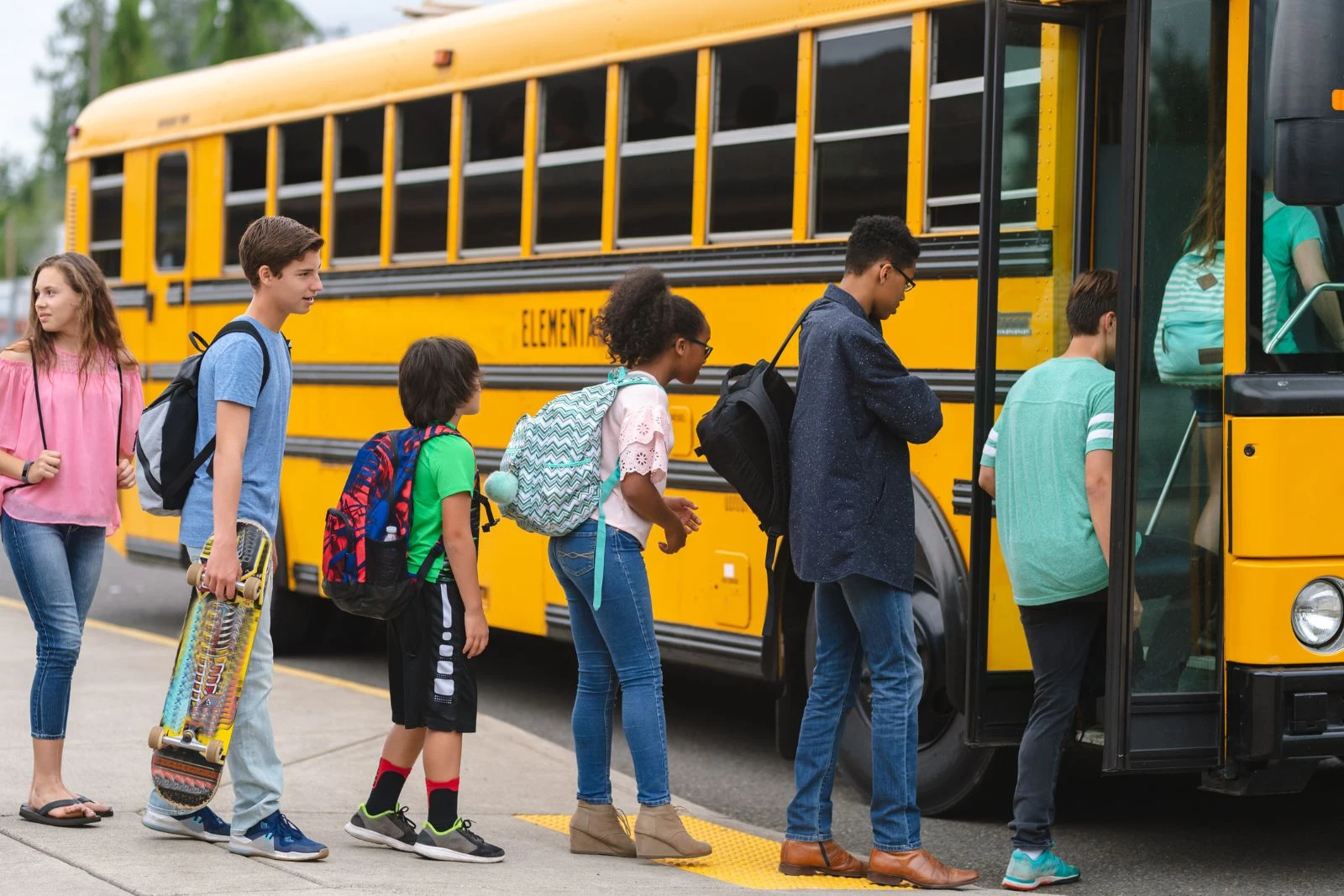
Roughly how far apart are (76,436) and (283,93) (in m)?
4.48

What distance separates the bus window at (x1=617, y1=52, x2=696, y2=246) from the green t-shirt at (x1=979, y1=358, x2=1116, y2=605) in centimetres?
219

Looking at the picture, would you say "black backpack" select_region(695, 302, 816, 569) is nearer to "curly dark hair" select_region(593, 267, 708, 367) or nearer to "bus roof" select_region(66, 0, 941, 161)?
"curly dark hair" select_region(593, 267, 708, 367)

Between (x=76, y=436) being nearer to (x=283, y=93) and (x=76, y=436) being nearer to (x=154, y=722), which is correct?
(x=154, y=722)

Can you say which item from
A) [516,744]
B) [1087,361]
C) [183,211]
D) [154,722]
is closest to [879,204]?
[1087,361]

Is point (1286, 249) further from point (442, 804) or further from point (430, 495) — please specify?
point (442, 804)

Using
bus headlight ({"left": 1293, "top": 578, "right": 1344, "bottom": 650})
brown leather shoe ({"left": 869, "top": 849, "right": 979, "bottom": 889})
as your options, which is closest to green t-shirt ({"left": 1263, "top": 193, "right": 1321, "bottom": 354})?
bus headlight ({"left": 1293, "top": 578, "right": 1344, "bottom": 650})

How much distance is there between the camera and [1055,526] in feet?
17.0

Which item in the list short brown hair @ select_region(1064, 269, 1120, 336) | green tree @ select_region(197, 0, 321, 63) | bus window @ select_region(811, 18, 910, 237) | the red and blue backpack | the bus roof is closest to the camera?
the red and blue backpack

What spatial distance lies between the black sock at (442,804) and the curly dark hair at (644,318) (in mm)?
1267

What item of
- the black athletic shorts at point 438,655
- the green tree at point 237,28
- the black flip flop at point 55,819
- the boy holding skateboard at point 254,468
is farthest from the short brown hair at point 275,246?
the green tree at point 237,28

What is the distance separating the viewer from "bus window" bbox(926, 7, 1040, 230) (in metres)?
5.66

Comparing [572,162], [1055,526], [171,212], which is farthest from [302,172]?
[1055,526]

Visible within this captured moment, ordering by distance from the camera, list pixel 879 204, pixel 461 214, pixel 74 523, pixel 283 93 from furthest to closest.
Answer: pixel 283 93
pixel 461 214
pixel 879 204
pixel 74 523

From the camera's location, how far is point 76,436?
17.6ft
